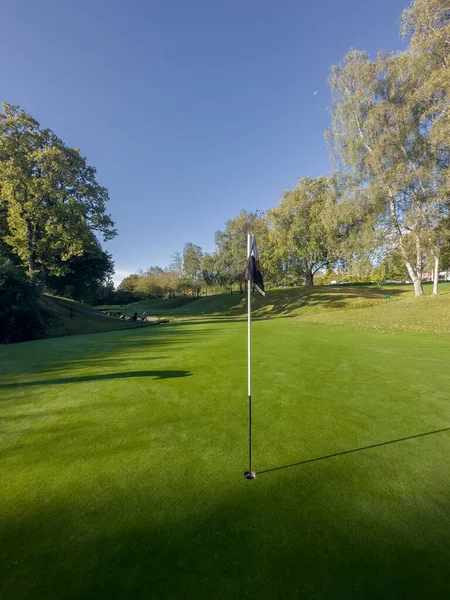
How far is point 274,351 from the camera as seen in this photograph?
7.94 meters

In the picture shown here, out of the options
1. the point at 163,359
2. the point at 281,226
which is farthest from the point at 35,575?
the point at 281,226

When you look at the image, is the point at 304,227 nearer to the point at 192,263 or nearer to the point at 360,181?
the point at 360,181

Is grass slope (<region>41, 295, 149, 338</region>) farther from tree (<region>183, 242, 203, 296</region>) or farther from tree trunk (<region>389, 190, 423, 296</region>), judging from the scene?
tree (<region>183, 242, 203, 296</region>)

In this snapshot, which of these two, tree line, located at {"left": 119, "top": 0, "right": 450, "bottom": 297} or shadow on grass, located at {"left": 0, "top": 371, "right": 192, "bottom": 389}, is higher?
tree line, located at {"left": 119, "top": 0, "right": 450, "bottom": 297}

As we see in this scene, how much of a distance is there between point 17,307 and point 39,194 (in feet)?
35.9

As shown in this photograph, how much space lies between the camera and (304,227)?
29.0 metres

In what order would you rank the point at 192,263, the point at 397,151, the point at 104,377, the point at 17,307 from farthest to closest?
the point at 192,263 < the point at 397,151 < the point at 17,307 < the point at 104,377

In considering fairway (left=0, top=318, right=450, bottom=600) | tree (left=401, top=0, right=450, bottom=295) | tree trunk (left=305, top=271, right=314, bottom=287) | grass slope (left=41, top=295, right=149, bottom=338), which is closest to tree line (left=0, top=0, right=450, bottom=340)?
tree (left=401, top=0, right=450, bottom=295)

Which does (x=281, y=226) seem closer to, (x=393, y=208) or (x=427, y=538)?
(x=393, y=208)

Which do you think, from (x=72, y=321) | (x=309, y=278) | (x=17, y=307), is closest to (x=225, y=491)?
(x=17, y=307)

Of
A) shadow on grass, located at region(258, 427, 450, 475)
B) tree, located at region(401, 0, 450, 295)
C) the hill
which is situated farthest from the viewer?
the hill

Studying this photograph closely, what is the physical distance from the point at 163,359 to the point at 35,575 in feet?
19.0

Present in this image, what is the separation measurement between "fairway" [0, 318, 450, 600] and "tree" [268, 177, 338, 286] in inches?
999

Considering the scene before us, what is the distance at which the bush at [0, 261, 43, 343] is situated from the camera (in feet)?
47.4
